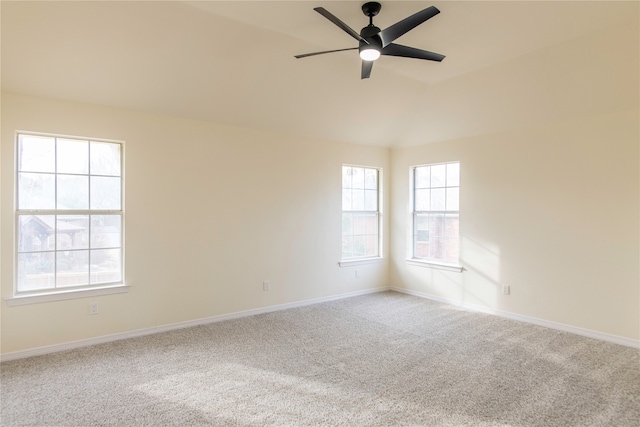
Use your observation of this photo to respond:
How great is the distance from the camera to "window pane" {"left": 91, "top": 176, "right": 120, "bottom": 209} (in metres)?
3.67

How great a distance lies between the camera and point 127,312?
3.76m

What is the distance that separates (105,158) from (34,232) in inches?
38.0

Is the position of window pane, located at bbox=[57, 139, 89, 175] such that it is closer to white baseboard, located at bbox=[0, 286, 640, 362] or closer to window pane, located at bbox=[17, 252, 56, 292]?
window pane, located at bbox=[17, 252, 56, 292]

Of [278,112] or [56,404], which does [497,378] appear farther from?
[278,112]

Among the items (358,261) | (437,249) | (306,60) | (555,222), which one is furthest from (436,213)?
(306,60)

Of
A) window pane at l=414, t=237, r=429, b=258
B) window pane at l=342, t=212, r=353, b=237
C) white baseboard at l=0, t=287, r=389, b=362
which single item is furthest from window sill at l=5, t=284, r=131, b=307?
window pane at l=414, t=237, r=429, b=258

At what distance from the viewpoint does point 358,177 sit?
18.8ft

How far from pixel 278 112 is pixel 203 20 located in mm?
1546

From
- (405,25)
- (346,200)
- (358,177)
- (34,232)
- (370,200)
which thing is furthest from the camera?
(370,200)

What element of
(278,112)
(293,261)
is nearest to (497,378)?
(293,261)

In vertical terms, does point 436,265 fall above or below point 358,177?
below

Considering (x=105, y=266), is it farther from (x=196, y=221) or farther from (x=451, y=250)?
(x=451, y=250)

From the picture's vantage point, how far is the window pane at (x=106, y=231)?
367cm

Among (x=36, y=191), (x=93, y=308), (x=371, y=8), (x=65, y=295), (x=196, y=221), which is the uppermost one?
(x=371, y=8)
